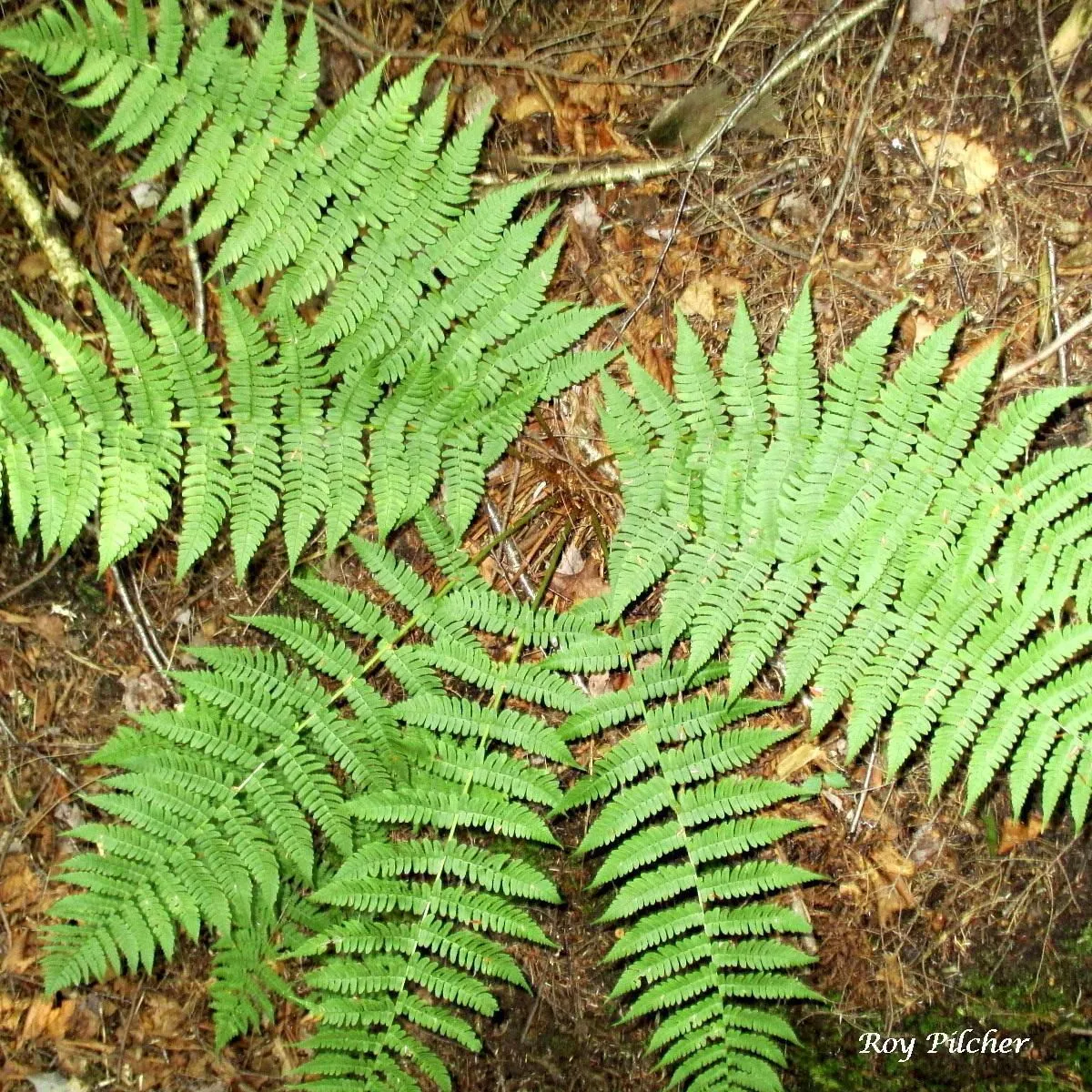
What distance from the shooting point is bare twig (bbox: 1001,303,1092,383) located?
141 inches

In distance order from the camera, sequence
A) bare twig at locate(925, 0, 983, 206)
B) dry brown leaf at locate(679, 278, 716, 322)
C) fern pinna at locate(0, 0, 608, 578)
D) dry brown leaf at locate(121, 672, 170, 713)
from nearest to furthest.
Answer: fern pinna at locate(0, 0, 608, 578)
bare twig at locate(925, 0, 983, 206)
dry brown leaf at locate(679, 278, 716, 322)
dry brown leaf at locate(121, 672, 170, 713)

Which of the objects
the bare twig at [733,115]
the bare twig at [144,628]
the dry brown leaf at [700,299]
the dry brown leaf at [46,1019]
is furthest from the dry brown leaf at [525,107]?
the dry brown leaf at [46,1019]

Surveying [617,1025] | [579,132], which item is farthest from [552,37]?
[617,1025]

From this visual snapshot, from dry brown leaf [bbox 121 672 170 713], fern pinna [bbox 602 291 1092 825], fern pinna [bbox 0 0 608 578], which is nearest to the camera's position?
fern pinna [bbox 602 291 1092 825]

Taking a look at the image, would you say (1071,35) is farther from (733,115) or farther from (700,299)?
(700,299)

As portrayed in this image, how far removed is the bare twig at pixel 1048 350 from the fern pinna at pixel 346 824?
204 cm

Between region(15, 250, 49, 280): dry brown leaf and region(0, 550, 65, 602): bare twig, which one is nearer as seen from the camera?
region(15, 250, 49, 280): dry brown leaf

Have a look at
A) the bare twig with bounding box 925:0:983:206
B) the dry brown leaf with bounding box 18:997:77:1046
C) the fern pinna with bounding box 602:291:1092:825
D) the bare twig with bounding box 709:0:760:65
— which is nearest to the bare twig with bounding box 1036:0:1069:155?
the bare twig with bounding box 925:0:983:206

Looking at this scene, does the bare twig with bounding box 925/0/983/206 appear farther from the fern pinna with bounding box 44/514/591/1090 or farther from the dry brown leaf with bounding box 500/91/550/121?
the fern pinna with bounding box 44/514/591/1090

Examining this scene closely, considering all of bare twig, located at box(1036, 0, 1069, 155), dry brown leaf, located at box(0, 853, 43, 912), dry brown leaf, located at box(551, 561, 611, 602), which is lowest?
dry brown leaf, located at box(0, 853, 43, 912)

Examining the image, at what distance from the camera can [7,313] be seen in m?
3.90

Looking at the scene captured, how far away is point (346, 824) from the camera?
3350 millimetres

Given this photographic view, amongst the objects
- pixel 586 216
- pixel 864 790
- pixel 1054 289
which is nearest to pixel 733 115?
pixel 586 216

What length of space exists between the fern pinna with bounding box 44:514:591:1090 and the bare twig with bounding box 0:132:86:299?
1755mm
